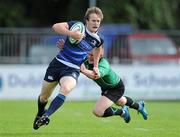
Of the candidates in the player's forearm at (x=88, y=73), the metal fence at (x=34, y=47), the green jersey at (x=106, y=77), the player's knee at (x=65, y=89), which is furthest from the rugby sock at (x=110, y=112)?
the metal fence at (x=34, y=47)

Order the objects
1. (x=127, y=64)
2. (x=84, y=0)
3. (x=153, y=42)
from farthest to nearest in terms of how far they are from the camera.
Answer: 1. (x=84, y=0)
2. (x=153, y=42)
3. (x=127, y=64)

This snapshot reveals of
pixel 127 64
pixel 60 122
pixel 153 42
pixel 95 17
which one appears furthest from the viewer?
pixel 153 42

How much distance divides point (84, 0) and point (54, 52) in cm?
1042

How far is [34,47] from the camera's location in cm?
3066

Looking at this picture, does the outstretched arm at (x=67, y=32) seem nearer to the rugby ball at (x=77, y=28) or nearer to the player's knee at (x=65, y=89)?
the rugby ball at (x=77, y=28)

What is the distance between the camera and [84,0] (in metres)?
41.4

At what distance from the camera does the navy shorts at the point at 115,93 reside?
14.6m

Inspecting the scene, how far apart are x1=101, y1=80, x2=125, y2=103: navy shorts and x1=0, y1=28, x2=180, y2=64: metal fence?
1570cm

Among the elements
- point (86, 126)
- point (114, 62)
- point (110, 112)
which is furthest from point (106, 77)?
point (114, 62)

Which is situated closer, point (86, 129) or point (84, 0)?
point (86, 129)

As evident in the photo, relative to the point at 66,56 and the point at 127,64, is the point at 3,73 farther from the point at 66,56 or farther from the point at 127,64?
the point at 66,56

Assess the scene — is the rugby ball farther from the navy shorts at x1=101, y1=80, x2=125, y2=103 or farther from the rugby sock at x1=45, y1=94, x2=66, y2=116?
the navy shorts at x1=101, y1=80, x2=125, y2=103

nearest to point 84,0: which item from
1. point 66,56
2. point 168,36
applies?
point 168,36

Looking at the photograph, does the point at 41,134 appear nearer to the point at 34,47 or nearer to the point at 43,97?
the point at 43,97
